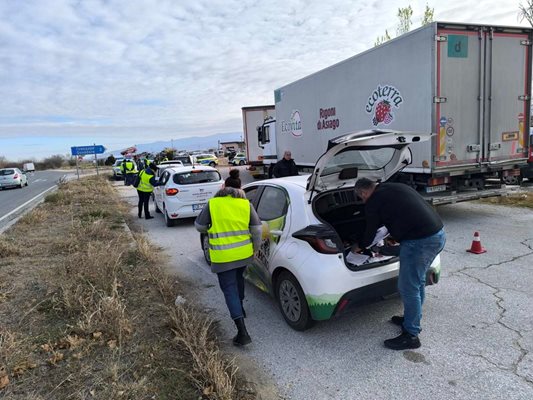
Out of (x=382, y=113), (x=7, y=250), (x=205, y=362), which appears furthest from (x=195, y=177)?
(x=205, y=362)

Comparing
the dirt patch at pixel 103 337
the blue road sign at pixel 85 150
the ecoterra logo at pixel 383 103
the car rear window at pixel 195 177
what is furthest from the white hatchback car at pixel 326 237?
the blue road sign at pixel 85 150

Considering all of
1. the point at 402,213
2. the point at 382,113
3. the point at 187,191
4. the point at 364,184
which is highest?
the point at 382,113

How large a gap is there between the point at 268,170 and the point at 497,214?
9.92 m

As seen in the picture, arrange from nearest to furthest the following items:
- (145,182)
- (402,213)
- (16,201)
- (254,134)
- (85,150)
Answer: (402,213)
(145,182)
(16,201)
(254,134)
(85,150)

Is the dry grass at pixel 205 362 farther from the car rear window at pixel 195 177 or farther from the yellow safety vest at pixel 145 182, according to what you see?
the yellow safety vest at pixel 145 182

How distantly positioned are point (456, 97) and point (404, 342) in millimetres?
6086

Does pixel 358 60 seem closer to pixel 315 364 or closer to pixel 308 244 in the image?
pixel 308 244

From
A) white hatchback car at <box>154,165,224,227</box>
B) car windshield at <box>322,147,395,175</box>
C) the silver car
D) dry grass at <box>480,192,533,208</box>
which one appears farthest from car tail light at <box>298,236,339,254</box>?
the silver car

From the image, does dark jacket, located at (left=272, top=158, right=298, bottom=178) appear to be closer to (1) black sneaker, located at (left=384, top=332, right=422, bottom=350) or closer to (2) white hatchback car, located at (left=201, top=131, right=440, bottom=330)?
(2) white hatchback car, located at (left=201, top=131, right=440, bottom=330)

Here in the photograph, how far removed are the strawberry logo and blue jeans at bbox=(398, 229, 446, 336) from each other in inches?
239

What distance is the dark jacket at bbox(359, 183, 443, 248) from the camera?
3.41 m

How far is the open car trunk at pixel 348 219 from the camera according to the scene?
4.03m

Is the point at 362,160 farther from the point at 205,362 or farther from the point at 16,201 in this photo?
the point at 16,201

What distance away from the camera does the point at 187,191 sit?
1023 centimetres
